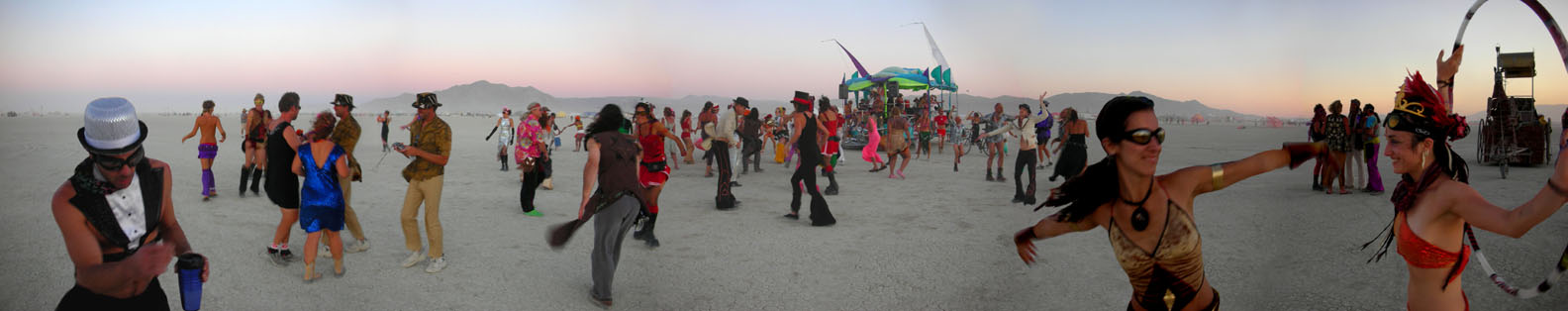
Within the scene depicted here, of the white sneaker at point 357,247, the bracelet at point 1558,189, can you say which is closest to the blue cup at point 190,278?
the white sneaker at point 357,247

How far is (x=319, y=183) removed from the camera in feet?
16.8

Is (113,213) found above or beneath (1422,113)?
beneath

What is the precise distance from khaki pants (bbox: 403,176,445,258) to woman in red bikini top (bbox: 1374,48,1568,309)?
5.45m

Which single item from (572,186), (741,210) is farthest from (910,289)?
(572,186)

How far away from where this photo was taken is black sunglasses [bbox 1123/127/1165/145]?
7.89ft

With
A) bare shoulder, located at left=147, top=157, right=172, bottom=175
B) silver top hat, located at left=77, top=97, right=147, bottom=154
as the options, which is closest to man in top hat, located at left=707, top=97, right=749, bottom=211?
bare shoulder, located at left=147, top=157, right=172, bottom=175

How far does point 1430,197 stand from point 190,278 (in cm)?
442

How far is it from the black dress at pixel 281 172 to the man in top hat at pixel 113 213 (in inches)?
114

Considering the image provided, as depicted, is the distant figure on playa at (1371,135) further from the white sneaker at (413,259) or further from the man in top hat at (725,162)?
the white sneaker at (413,259)

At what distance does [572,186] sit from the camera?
1173 cm

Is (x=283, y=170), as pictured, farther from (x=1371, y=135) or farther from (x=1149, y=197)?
(x=1371, y=135)

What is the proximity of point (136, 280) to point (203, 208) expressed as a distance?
294 inches

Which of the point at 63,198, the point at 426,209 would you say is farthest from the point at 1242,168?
the point at 426,209

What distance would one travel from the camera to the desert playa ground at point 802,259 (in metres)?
4.87
